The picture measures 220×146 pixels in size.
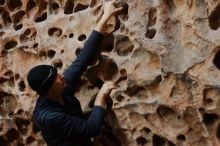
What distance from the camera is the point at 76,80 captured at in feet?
8.18

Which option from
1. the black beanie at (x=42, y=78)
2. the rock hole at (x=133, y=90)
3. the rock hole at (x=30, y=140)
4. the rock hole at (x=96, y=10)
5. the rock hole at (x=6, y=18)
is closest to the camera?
the black beanie at (x=42, y=78)

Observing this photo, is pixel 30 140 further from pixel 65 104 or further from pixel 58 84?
pixel 58 84

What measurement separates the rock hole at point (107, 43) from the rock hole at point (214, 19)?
1.60 ft

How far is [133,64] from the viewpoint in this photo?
7.95ft

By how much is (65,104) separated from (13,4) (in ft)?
2.78

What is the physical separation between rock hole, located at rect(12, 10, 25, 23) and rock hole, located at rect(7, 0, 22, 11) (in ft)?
0.13

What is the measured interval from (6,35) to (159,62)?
3.09ft

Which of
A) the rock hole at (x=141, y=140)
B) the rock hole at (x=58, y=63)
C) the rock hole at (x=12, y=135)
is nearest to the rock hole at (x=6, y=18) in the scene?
the rock hole at (x=58, y=63)

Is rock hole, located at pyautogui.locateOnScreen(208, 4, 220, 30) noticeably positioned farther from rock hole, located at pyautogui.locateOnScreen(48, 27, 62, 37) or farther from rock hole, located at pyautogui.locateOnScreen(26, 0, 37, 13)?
rock hole, located at pyautogui.locateOnScreen(26, 0, 37, 13)

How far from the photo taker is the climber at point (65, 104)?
220 cm

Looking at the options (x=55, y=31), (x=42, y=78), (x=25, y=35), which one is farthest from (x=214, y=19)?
(x=25, y=35)

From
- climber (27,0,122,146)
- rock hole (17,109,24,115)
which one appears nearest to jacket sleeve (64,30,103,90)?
climber (27,0,122,146)

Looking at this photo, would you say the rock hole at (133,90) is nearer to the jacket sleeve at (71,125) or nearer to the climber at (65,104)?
the climber at (65,104)

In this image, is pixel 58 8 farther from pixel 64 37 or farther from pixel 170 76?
pixel 170 76
